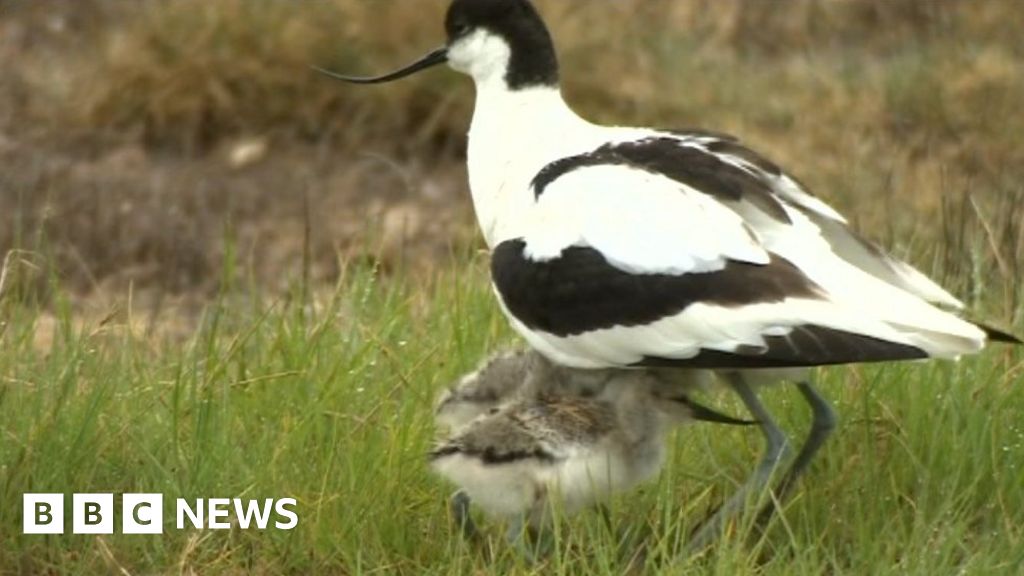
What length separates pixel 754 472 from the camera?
4496mm

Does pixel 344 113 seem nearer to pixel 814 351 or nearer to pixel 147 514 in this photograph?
pixel 147 514

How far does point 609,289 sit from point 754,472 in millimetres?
450

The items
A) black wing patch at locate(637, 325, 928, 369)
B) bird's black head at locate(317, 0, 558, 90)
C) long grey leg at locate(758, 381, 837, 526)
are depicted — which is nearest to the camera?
black wing patch at locate(637, 325, 928, 369)

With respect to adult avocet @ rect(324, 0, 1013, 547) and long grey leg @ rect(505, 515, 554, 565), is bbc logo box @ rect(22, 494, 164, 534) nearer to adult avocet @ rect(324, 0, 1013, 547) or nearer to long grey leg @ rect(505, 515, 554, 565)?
long grey leg @ rect(505, 515, 554, 565)

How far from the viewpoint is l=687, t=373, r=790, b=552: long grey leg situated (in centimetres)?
434

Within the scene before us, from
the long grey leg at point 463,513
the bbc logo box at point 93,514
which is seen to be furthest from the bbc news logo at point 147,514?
the long grey leg at point 463,513

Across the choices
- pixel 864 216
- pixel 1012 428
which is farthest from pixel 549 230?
pixel 864 216

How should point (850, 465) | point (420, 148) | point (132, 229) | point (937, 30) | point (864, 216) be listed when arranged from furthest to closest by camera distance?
1. point (937, 30)
2. point (420, 148)
3. point (132, 229)
4. point (864, 216)
5. point (850, 465)

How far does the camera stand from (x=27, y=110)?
28.0 feet

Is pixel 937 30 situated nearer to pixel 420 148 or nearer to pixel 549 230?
pixel 420 148

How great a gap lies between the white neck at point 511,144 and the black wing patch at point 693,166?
0.26 ft

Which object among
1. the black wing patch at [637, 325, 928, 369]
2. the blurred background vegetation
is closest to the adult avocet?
the black wing patch at [637, 325, 928, 369]

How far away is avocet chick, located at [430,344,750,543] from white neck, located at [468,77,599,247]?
362 millimetres

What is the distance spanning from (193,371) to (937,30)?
4.88m
